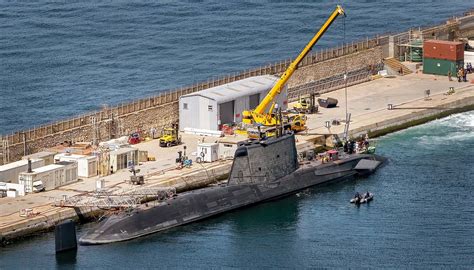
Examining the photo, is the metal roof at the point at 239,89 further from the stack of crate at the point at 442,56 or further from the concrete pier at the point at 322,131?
the stack of crate at the point at 442,56

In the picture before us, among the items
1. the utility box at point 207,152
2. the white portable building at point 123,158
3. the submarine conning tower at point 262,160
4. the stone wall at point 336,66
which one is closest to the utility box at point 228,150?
the utility box at point 207,152

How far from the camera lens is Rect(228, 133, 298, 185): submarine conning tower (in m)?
123

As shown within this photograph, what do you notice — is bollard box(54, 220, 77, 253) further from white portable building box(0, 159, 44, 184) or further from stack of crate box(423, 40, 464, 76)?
stack of crate box(423, 40, 464, 76)

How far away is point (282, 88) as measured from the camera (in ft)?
490

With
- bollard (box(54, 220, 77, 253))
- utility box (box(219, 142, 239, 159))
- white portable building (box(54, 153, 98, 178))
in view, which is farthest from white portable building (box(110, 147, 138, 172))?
bollard (box(54, 220, 77, 253))

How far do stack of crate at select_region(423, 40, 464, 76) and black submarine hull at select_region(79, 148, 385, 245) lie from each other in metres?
35.3

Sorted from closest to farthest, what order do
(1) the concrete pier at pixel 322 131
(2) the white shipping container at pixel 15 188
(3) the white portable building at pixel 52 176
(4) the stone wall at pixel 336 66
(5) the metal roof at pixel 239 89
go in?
(1) the concrete pier at pixel 322 131
(2) the white shipping container at pixel 15 188
(3) the white portable building at pixel 52 176
(5) the metal roof at pixel 239 89
(4) the stone wall at pixel 336 66

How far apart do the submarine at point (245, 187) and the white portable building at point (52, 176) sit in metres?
10.3

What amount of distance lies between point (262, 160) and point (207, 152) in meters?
9.79

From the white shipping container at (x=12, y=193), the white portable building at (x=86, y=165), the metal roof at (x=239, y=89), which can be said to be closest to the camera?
the white shipping container at (x=12, y=193)

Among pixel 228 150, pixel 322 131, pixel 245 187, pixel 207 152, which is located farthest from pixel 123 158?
pixel 322 131

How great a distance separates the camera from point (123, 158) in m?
130

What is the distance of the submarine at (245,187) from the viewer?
374ft

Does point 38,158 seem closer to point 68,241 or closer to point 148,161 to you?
point 148,161
